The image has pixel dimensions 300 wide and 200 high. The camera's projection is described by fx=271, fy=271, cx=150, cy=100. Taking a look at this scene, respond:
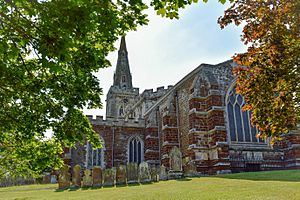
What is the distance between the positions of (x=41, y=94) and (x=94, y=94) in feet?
4.37

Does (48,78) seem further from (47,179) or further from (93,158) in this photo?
(93,158)

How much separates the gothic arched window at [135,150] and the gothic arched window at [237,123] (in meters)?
9.91

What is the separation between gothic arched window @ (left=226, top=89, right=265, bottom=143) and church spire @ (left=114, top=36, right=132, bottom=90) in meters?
28.8

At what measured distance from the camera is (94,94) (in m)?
7.29

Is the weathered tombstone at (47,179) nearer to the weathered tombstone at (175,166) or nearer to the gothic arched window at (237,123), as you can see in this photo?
the weathered tombstone at (175,166)

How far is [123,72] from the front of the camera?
5041 centimetres

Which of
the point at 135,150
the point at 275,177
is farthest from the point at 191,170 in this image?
the point at 135,150

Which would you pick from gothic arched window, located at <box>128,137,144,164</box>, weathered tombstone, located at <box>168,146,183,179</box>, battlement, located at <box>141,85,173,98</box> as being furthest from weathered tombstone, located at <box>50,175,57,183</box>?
battlement, located at <box>141,85,173,98</box>

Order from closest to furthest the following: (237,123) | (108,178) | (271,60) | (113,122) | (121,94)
A: (271,60)
(108,178)
(237,123)
(113,122)
(121,94)

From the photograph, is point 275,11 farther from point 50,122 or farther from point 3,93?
point 3,93

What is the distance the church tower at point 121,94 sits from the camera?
46031mm

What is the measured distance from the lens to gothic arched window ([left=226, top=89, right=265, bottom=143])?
2061 cm

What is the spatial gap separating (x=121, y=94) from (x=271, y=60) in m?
42.1

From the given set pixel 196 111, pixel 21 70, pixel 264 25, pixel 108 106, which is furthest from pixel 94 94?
pixel 108 106
